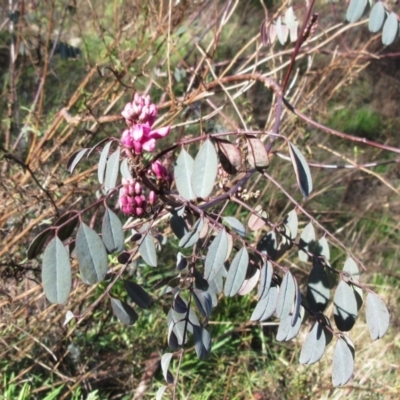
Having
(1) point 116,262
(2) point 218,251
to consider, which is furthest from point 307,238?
(1) point 116,262

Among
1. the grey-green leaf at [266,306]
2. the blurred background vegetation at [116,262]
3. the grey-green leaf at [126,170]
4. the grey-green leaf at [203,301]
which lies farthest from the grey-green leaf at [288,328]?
the blurred background vegetation at [116,262]

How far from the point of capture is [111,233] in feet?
3.02

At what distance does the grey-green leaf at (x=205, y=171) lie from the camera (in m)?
0.85

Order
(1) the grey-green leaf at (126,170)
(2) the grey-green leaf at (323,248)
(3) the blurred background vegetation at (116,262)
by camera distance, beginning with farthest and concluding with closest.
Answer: (3) the blurred background vegetation at (116,262) < (2) the grey-green leaf at (323,248) < (1) the grey-green leaf at (126,170)

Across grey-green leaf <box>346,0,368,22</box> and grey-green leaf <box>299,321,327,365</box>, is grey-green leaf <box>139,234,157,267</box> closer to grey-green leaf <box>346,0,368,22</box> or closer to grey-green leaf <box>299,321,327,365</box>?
grey-green leaf <box>299,321,327,365</box>

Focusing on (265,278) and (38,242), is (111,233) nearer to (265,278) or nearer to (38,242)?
(38,242)

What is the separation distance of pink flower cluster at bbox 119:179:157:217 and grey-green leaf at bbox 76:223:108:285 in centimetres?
14

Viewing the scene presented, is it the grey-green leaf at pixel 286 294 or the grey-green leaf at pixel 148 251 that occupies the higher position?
the grey-green leaf at pixel 286 294

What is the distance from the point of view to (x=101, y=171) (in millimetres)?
1018

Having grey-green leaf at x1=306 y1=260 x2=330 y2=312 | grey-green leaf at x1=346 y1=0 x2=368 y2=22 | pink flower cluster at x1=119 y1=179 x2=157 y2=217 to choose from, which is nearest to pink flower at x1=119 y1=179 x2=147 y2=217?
pink flower cluster at x1=119 y1=179 x2=157 y2=217

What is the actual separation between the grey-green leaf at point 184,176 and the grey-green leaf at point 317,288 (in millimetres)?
330

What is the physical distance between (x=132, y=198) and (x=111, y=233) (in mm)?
97

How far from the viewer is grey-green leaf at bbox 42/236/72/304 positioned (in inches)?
33.3

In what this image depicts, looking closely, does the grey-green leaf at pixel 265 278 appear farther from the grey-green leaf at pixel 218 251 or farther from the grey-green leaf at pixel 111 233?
the grey-green leaf at pixel 111 233
